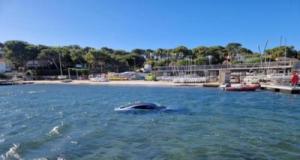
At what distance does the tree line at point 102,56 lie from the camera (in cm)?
12450

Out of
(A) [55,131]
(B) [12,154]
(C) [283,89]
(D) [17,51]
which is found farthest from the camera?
(D) [17,51]

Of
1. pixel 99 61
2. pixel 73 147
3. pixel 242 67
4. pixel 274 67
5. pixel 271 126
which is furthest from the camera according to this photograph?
pixel 99 61

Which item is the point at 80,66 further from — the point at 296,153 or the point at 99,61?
the point at 296,153

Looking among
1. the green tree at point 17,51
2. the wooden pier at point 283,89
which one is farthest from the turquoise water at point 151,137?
the green tree at point 17,51

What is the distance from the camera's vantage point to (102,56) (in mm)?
129375

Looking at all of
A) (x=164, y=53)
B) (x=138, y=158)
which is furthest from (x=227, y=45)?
(x=138, y=158)

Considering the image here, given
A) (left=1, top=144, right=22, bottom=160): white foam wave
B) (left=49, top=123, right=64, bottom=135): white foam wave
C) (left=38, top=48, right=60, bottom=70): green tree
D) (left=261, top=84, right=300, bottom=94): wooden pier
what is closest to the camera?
(left=1, top=144, right=22, bottom=160): white foam wave

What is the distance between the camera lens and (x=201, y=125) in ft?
70.9

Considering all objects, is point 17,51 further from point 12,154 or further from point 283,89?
point 12,154

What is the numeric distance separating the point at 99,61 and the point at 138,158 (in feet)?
399

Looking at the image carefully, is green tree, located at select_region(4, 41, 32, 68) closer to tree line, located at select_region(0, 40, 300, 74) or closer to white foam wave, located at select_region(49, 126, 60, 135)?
tree line, located at select_region(0, 40, 300, 74)

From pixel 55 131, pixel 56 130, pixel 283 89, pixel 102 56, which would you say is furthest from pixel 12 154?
pixel 102 56

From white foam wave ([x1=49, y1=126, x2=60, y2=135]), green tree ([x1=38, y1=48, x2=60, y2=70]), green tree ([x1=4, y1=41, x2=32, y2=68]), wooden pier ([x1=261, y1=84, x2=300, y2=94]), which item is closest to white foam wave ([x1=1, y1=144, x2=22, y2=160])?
white foam wave ([x1=49, y1=126, x2=60, y2=135])

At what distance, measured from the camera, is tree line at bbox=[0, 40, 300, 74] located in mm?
124500
